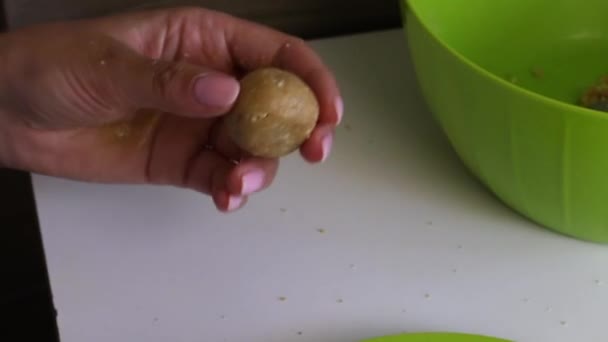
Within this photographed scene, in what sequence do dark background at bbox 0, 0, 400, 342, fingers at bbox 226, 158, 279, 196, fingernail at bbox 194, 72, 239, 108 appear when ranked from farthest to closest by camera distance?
dark background at bbox 0, 0, 400, 342
fingers at bbox 226, 158, 279, 196
fingernail at bbox 194, 72, 239, 108

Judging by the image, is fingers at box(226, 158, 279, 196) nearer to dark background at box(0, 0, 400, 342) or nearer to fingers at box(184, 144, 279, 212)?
fingers at box(184, 144, 279, 212)

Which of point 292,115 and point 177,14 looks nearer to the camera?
point 292,115

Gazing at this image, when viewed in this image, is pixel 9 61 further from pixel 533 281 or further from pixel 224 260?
pixel 533 281

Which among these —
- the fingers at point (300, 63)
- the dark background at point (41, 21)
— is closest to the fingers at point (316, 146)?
the fingers at point (300, 63)

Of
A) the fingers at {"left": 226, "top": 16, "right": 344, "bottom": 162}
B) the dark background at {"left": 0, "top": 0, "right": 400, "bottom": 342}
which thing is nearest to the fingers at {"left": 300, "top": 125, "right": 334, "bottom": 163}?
the fingers at {"left": 226, "top": 16, "right": 344, "bottom": 162}

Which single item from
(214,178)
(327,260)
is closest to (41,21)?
(214,178)

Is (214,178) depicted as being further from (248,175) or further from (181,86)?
(181,86)

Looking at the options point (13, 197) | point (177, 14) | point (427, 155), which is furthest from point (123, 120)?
point (13, 197)

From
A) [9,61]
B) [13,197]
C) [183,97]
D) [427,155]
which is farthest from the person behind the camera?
[13,197]
